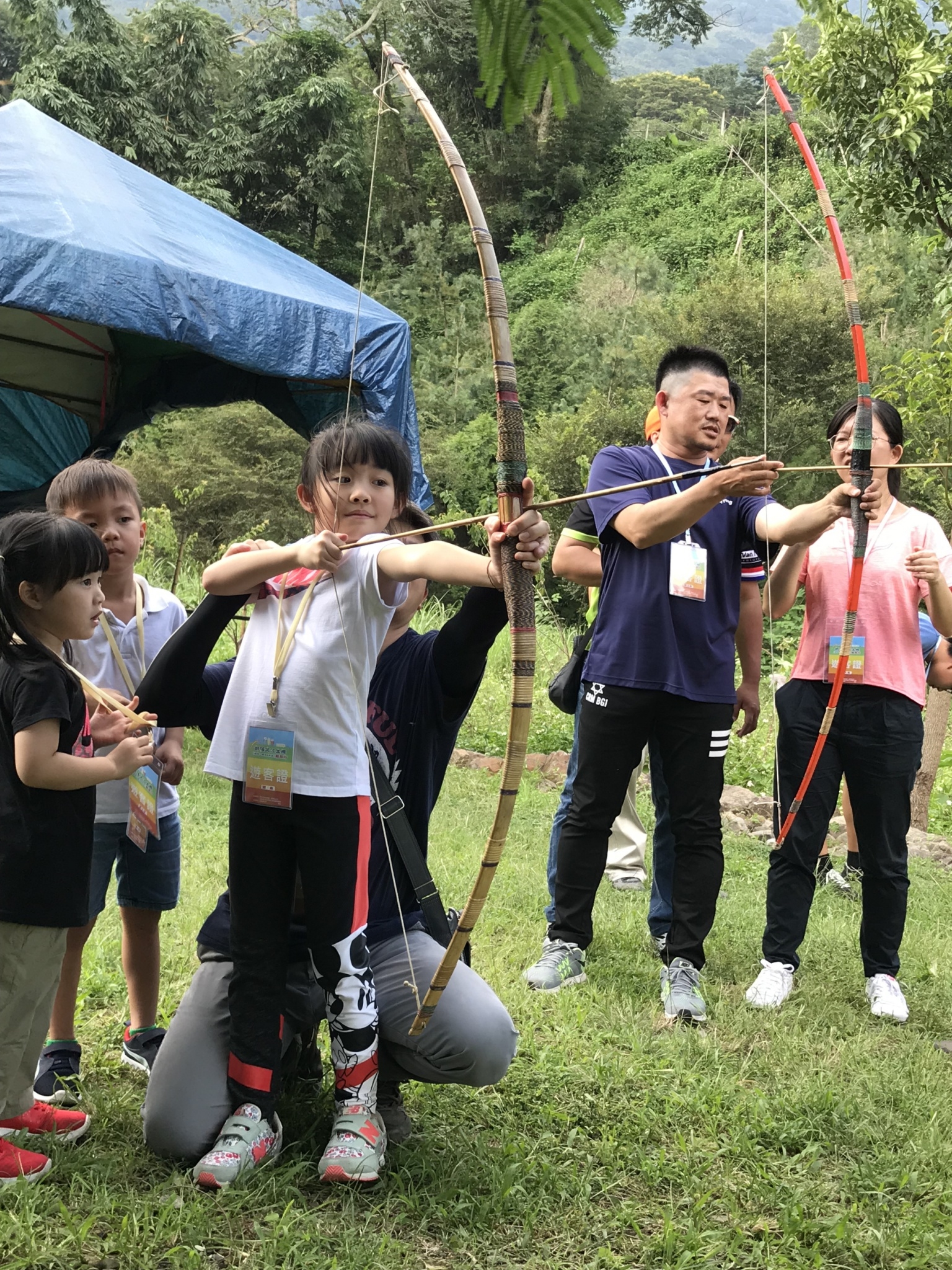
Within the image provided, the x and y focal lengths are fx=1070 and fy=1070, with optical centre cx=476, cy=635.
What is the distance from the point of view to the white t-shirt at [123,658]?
7.85 ft

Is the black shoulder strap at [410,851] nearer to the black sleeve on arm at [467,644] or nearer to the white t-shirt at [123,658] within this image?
the black sleeve on arm at [467,644]

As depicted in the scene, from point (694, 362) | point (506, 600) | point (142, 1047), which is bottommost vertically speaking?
point (142, 1047)

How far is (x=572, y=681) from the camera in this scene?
11.3 ft

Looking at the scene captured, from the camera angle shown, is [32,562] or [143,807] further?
[143,807]

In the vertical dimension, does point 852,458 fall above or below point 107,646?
above

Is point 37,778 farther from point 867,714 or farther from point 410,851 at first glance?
point 867,714

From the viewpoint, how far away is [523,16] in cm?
129

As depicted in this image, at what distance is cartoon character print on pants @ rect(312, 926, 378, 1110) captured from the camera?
188 cm

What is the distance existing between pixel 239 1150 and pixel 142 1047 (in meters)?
0.63

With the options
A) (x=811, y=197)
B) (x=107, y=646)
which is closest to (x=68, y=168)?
(x=107, y=646)

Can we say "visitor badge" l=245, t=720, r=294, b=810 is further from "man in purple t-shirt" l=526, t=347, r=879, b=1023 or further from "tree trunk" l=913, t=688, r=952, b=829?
"tree trunk" l=913, t=688, r=952, b=829

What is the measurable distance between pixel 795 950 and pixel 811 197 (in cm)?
2074

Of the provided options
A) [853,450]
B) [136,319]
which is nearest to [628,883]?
[853,450]

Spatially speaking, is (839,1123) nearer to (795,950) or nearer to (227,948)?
(795,950)
